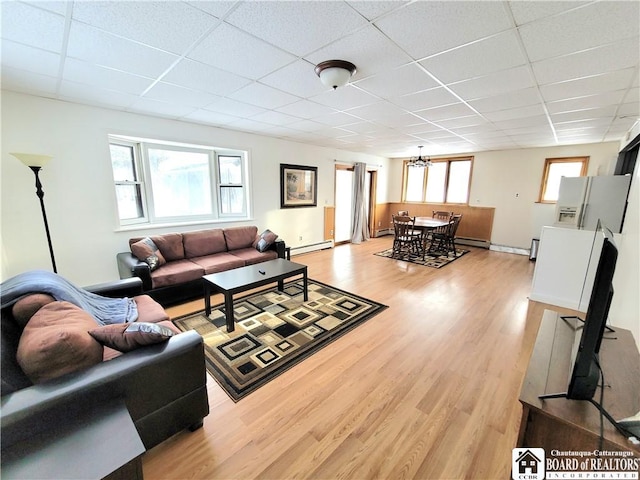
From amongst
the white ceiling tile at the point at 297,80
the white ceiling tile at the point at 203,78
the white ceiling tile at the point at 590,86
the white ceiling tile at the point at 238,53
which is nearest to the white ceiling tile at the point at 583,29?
the white ceiling tile at the point at 590,86

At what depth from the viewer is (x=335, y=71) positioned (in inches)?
77.2

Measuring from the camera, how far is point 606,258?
3.18 feet

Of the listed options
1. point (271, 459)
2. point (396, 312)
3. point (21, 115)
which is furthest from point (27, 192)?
point (396, 312)

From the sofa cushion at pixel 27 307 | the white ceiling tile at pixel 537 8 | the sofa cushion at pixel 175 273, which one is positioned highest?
the white ceiling tile at pixel 537 8

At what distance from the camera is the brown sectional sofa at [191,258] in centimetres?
302

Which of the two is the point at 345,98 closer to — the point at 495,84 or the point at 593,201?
the point at 495,84

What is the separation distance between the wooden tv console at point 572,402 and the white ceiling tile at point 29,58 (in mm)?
3547

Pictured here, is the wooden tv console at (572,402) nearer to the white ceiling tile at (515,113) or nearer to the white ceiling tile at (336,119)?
the white ceiling tile at (515,113)

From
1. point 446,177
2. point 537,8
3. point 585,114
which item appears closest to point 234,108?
point 537,8

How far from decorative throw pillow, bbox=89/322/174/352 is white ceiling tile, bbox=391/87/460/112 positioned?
9.67 feet

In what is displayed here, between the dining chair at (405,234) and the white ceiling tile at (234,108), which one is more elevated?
the white ceiling tile at (234,108)

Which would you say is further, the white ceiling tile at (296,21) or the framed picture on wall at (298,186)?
the framed picture on wall at (298,186)

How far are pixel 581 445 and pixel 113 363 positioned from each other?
2.02m

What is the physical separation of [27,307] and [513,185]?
7.74m
